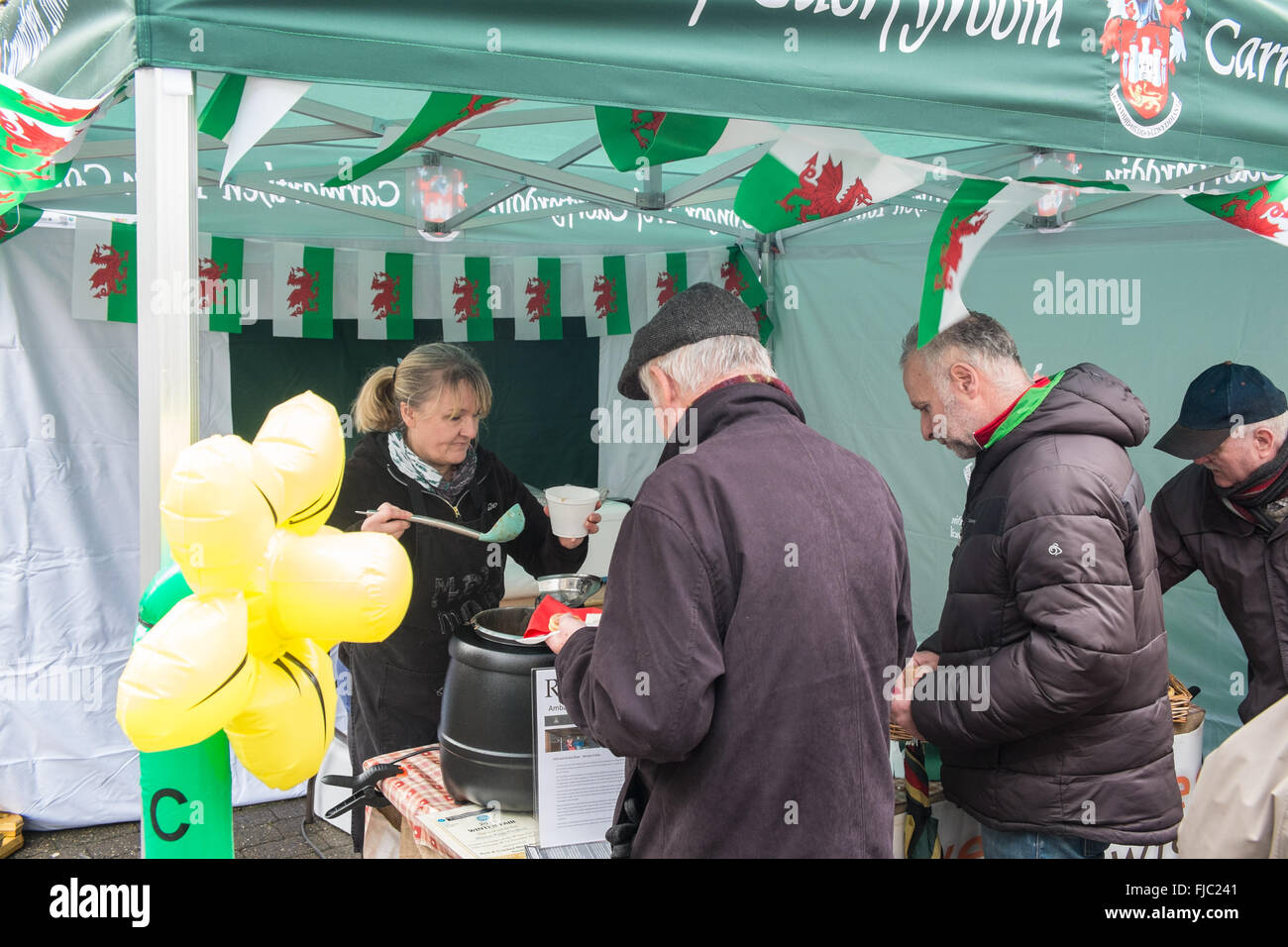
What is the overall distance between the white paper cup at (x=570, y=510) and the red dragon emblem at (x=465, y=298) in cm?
201

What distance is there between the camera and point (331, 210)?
450 cm

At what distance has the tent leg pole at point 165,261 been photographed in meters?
1.56

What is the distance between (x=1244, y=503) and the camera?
2818 mm

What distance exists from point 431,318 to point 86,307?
4.89 ft

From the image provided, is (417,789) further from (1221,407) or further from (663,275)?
(663,275)

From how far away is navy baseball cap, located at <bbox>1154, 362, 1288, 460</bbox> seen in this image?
2.72 metres

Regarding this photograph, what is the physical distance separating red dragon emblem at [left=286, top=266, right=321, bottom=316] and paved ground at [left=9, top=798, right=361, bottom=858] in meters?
2.26

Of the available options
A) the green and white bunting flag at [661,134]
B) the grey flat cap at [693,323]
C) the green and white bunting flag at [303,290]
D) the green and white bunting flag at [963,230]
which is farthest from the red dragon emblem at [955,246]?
the green and white bunting flag at [303,290]

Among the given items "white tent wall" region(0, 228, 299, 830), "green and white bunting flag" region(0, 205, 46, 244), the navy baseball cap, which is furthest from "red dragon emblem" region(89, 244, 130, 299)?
the navy baseball cap

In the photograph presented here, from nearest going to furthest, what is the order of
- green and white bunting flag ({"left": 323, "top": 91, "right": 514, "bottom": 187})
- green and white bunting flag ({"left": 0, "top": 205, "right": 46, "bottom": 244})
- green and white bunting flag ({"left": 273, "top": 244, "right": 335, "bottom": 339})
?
green and white bunting flag ({"left": 323, "top": 91, "right": 514, "bottom": 187}) → green and white bunting flag ({"left": 0, "top": 205, "right": 46, "bottom": 244}) → green and white bunting flag ({"left": 273, "top": 244, "right": 335, "bottom": 339})

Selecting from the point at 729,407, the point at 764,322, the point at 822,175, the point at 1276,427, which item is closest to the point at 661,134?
the point at 822,175

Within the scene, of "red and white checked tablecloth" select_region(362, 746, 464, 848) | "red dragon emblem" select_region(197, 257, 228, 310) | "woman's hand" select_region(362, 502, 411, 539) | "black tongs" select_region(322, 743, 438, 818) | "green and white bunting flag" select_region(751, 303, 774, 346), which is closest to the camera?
"red and white checked tablecloth" select_region(362, 746, 464, 848)

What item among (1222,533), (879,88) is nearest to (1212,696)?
(1222,533)

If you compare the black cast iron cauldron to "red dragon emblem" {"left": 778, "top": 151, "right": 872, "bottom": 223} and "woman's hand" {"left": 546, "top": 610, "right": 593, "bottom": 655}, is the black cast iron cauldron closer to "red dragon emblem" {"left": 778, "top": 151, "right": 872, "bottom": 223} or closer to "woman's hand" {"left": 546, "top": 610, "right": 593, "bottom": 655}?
"woman's hand" {"left": 546, "top": 610, "right": 593, "bottom": 655}
